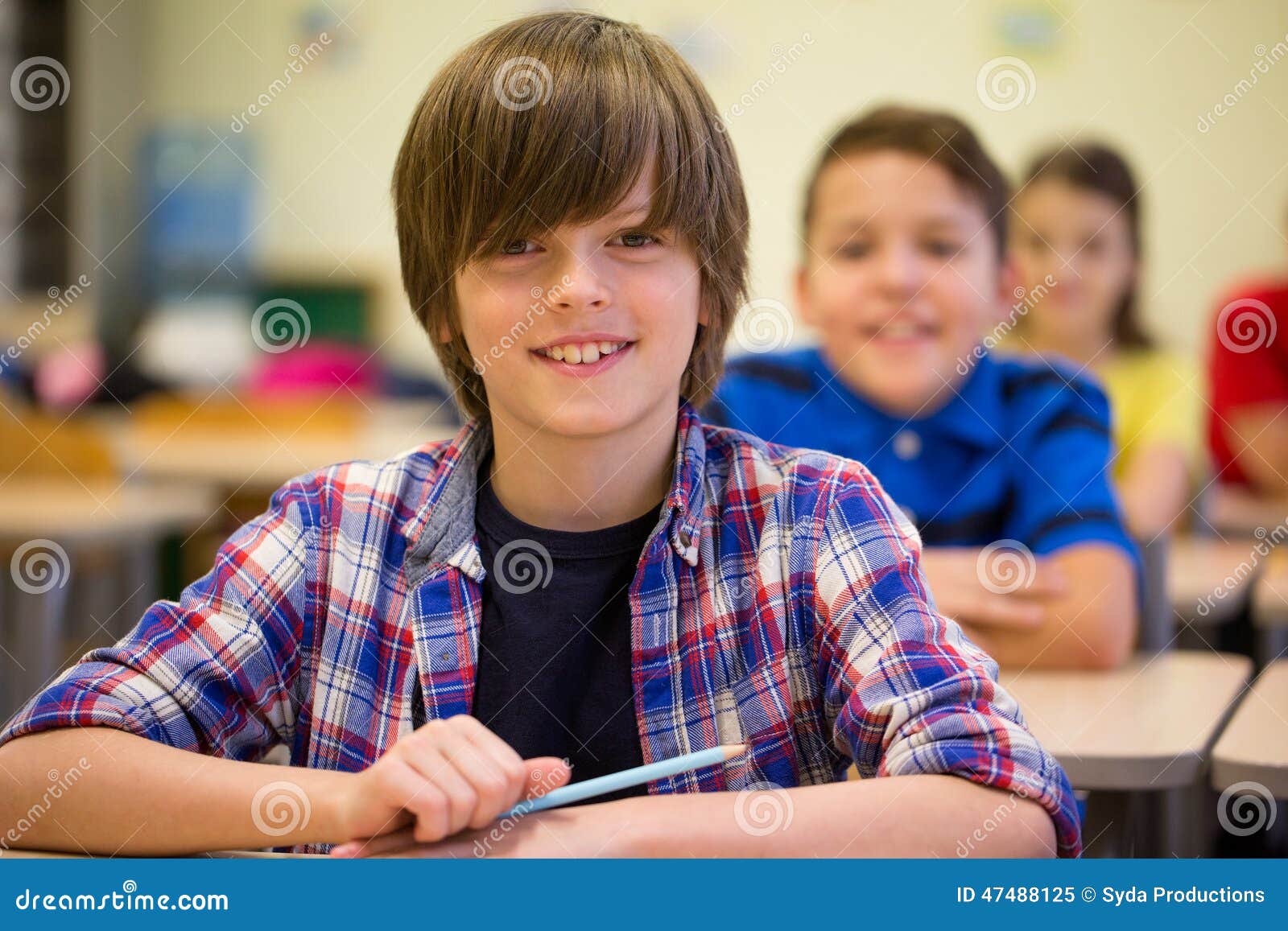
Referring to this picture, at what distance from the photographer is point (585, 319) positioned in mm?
1045

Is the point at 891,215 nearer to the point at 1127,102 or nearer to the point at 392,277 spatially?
the point at 1127,102

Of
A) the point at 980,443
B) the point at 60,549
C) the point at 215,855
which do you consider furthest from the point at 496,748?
the point at 60,549

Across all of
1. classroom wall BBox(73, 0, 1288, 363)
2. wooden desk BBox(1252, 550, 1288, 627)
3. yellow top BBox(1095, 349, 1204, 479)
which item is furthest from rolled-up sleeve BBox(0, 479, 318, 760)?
classroom wall BBox(73, 0, 1288, 363)

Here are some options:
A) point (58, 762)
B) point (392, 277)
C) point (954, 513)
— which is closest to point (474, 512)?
point (58, 762)

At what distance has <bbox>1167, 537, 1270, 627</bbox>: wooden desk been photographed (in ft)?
6.04

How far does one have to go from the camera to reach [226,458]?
3520 mm

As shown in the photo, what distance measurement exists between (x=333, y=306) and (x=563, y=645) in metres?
5.88

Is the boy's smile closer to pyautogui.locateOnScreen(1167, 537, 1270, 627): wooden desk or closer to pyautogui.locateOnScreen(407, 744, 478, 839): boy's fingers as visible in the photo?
pyautogui.locateOnScreen(407, 744, 478, 839): boy's fingers

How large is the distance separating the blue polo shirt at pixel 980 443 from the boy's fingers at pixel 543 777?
101cm

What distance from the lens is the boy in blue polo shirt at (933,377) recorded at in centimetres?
176

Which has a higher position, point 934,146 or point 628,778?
point 934,146

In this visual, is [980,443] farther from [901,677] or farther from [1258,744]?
[901,677]

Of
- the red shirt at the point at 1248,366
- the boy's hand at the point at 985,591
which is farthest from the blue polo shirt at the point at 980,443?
the red shirt at the point at 1248,366

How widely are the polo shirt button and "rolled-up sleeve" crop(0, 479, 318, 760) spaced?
39.4 inches
